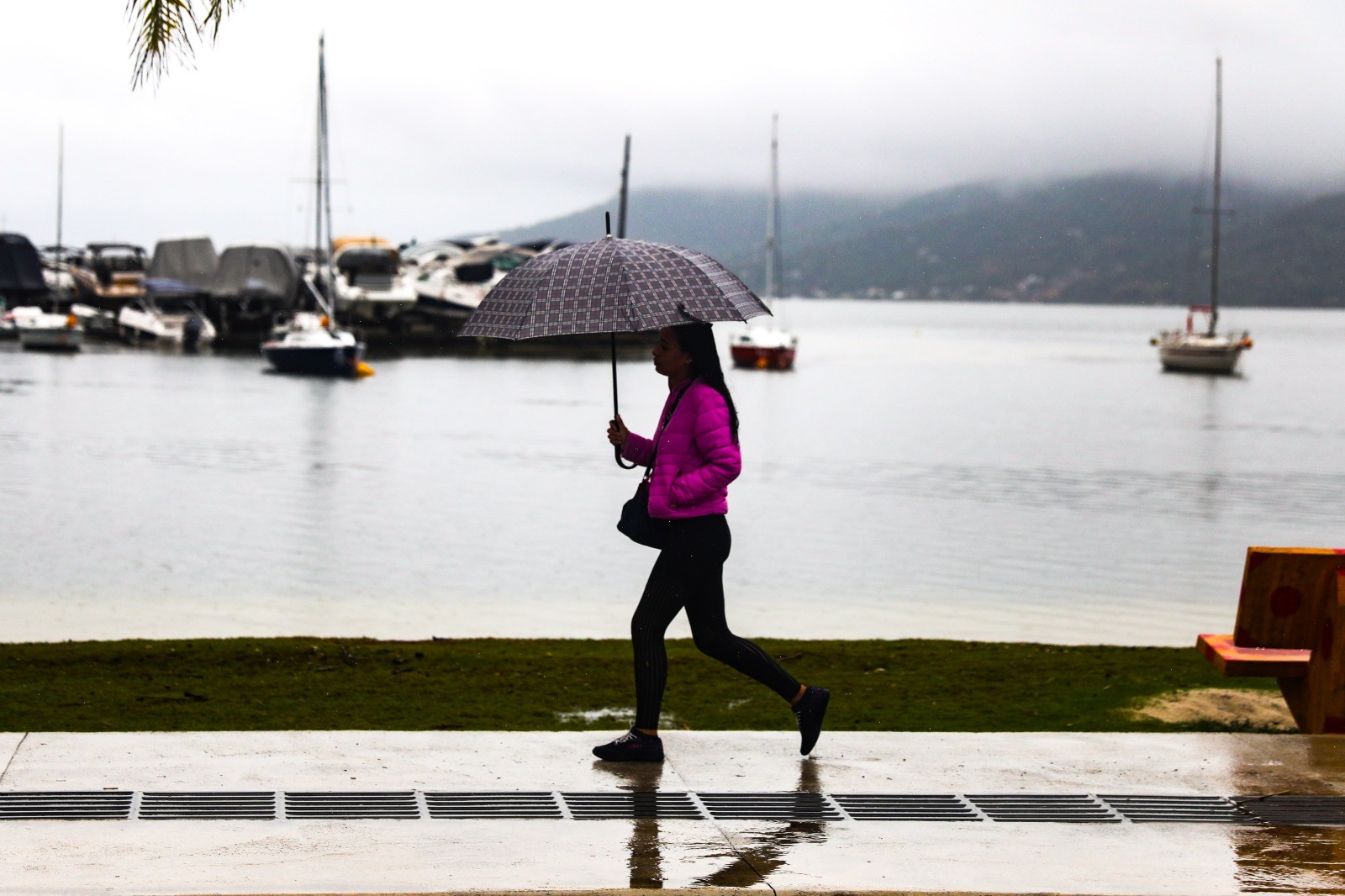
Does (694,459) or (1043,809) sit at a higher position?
(694,459)

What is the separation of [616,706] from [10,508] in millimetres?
19045

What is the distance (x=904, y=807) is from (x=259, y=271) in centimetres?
9572

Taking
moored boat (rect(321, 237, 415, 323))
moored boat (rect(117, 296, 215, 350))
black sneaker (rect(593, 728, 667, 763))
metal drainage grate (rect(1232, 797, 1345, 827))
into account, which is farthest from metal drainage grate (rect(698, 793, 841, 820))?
moored boat (rect(117, 296, 215, 350))

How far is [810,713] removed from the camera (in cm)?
613

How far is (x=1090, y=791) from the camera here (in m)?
5.77

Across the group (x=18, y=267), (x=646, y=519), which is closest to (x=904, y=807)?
(x=646, y=519)

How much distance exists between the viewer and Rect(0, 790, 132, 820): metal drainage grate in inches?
199

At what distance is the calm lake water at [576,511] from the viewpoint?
15.6 metres

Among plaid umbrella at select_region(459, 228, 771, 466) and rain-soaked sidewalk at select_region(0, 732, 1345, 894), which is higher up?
plaid umbrella at select_region(459, 228, 771, 466)

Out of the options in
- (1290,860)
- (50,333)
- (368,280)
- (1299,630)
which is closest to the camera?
(1290,860)

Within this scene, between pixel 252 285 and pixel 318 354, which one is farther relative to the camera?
pixel 252 285

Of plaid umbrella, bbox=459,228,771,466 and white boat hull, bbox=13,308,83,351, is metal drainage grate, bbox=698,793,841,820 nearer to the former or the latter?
plaid umbrella, bbox=459,228,771,466

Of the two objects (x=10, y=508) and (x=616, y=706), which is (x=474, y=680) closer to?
(x=616, y=706)

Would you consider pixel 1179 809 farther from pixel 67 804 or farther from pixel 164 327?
pixel 164 327
